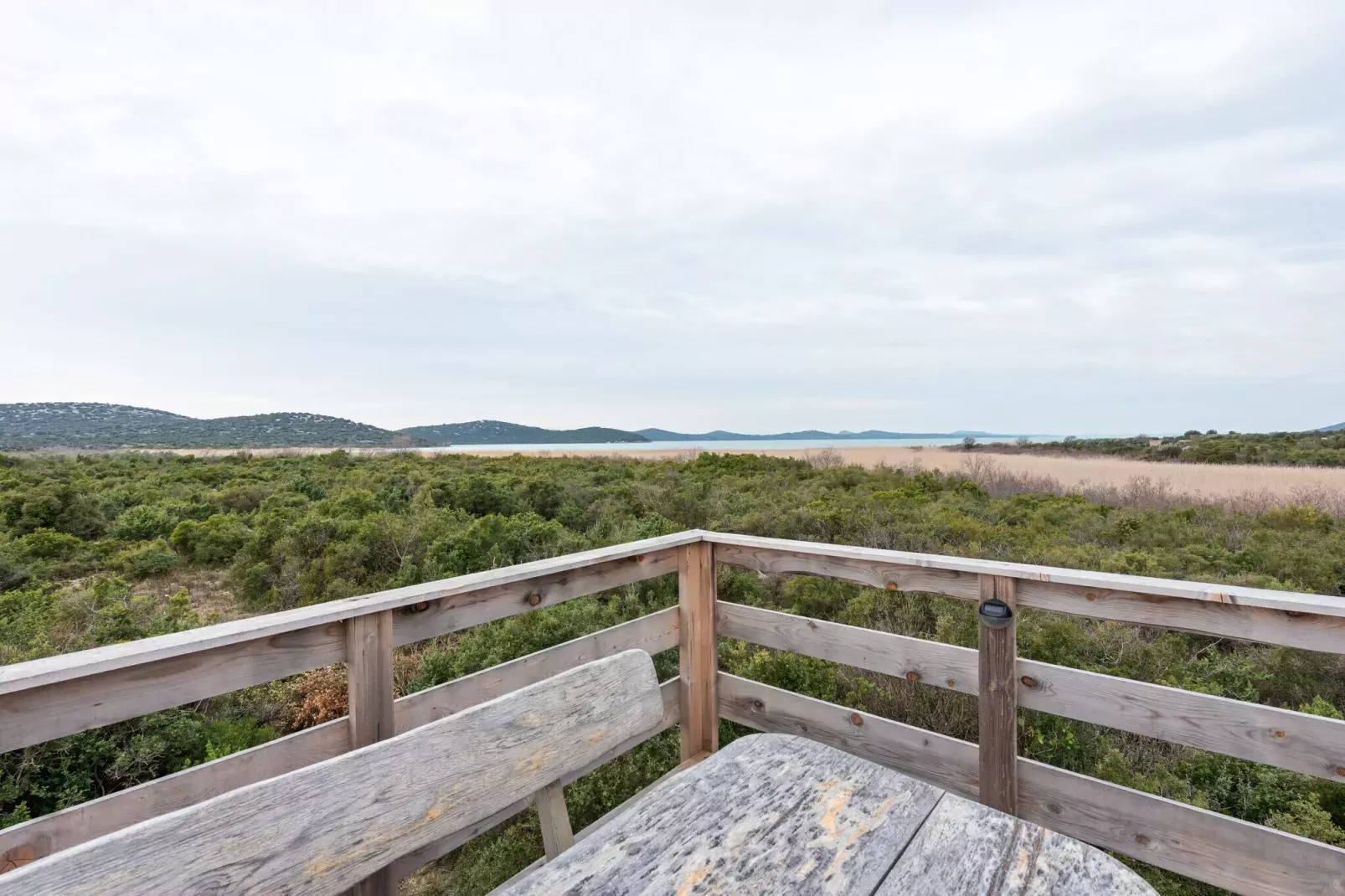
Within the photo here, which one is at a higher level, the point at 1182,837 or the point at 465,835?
the point at 465,835

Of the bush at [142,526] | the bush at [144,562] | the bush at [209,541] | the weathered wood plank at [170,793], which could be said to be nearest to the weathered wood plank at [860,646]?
the weathered wood plank at [170,793]

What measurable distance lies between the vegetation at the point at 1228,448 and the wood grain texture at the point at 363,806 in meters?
21.0

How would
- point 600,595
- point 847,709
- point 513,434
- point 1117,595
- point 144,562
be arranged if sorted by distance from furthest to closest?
point 513,434
point 144,562
point 600,595
point 847,709
point 1117,595

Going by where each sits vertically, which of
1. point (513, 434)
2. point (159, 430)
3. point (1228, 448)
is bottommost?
point (1228, 448)

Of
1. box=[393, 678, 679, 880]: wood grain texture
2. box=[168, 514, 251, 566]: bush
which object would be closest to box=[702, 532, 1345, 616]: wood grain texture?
box=[393, 678, 679, 880]: wood grain texture

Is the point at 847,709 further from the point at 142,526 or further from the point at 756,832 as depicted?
the point at 142,526

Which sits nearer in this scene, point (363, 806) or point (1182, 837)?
point (363, 806)

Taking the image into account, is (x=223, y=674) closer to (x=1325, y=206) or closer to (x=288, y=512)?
(x=288, y=512)

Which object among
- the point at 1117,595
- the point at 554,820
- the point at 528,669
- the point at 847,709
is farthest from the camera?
the point at 847,709

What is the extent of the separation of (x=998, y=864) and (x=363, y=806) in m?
1.08

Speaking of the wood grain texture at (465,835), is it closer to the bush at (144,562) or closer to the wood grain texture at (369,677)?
the wood grain texture at (369,677)

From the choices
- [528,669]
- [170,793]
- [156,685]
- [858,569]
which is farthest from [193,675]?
[858,569]

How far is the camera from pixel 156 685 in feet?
4.00

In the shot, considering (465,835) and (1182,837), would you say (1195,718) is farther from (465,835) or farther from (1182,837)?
(465,835)
